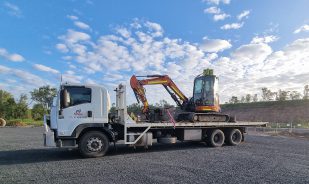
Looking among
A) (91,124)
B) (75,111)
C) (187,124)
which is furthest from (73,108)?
(187,124)

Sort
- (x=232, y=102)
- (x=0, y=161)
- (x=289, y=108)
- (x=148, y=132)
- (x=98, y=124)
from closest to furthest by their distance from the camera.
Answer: (x=0, y=161) → (x=98, y=124) → (x=148, y=132) → (x=289, y=108) → (x=232, y=102)

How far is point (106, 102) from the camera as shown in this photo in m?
10.9

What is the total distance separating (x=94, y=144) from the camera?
10453mm

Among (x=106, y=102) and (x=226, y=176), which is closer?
(x=226, y=176)

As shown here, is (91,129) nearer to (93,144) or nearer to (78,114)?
(93,144)

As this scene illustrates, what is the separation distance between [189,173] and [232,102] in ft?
270

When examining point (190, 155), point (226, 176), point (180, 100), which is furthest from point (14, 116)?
point (226, 176)

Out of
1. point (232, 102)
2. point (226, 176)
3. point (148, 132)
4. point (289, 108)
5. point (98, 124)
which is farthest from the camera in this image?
point (232, 102)

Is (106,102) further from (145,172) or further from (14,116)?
(14,116)

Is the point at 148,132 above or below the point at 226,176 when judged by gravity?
above

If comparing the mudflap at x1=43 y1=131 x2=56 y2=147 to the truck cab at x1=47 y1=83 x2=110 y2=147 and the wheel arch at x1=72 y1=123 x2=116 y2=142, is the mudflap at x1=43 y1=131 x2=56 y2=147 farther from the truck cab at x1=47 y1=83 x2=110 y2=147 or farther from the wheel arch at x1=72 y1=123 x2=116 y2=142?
the wheel arch at x1=72 y1=123 x2=116 y2=142

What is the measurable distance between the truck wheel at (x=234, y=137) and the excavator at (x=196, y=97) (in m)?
0.77

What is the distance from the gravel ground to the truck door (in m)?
1.28

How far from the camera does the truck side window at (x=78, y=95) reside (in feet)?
34.0
